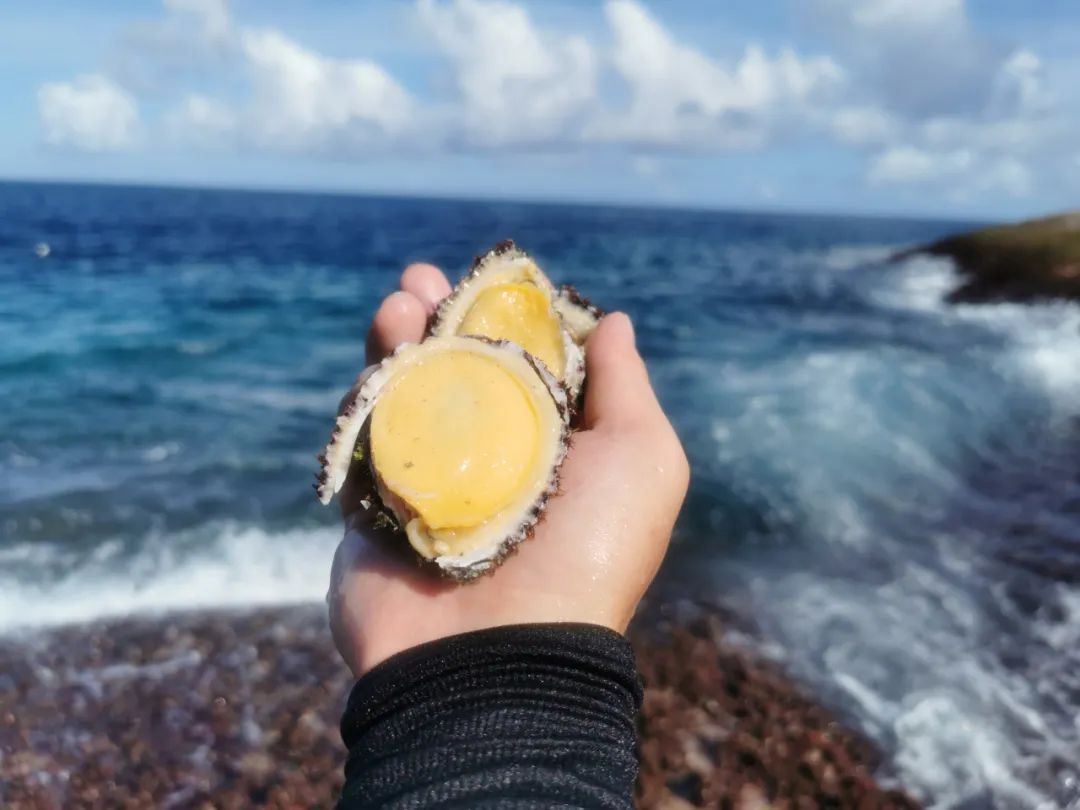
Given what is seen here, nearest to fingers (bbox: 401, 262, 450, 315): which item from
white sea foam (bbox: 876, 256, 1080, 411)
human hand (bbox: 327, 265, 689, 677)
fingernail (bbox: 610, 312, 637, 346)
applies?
fingernail (bbox: 610, 312, 637, 346)

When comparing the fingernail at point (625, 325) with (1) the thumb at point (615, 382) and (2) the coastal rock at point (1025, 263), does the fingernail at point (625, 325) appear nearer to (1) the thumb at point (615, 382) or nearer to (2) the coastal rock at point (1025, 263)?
(1) the thumb at point (615, 382)

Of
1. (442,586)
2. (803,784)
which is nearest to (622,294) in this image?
(803,784)

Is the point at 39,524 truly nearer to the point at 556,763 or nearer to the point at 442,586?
the point at 442,586

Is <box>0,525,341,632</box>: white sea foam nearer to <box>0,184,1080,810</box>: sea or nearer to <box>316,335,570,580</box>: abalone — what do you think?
<box>0,184,1080,810</box>: sea

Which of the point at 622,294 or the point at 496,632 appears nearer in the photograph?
the point at 496,632

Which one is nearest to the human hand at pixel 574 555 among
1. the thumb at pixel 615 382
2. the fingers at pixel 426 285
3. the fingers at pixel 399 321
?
the thumb at pixel 615 382

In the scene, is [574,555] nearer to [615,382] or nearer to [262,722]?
[615,382]

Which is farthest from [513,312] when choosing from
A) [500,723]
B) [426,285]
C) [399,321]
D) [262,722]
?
[262,722]
